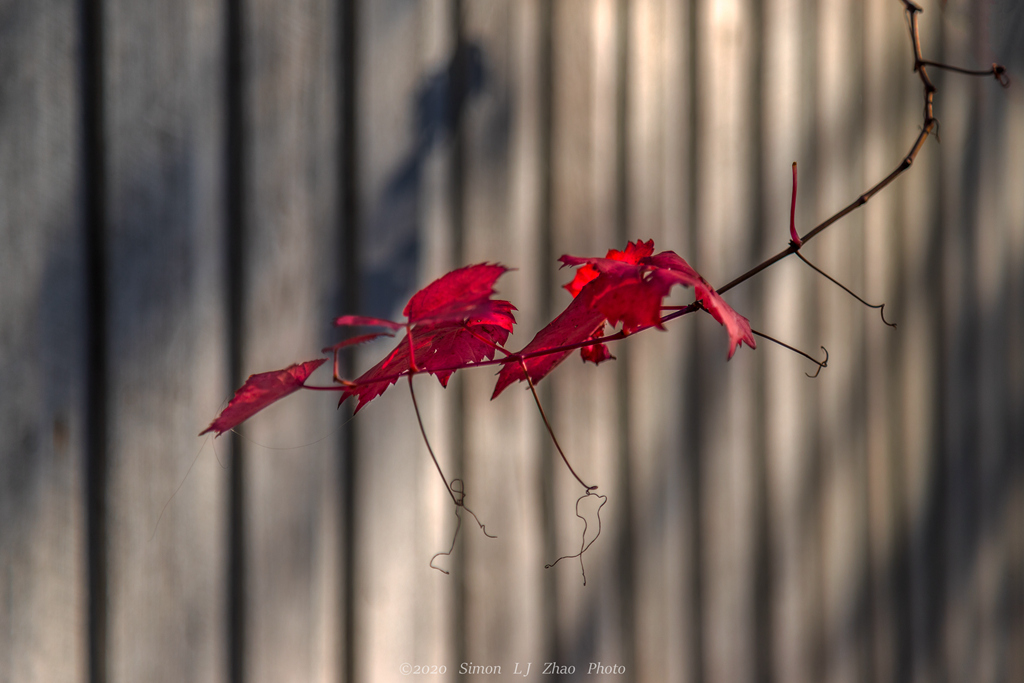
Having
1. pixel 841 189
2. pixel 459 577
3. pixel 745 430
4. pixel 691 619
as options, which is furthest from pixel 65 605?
pixel 841 189

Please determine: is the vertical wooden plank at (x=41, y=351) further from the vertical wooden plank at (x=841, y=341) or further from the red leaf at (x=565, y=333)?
the vertical wooden plank at (x=841, y=341)

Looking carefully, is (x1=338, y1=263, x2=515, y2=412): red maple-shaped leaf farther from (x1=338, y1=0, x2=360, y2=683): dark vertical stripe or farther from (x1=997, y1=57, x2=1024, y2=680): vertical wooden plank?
(x1=997, y1=57, x2=1024, y2=680): vertical wooden plank

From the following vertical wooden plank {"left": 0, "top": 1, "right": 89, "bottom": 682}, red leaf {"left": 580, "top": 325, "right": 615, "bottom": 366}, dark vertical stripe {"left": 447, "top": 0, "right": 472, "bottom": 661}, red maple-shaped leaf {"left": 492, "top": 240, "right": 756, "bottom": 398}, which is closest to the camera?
red maple-shaped leaf {"left": 492, "top": 240, "right": 756, "bottom": 398}

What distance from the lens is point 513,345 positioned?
73 centimetres

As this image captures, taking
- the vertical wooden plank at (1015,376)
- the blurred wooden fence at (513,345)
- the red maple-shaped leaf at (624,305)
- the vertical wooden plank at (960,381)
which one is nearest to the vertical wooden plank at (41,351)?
the blurred wooden fence at (513,345)

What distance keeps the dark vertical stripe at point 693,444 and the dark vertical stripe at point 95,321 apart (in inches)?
30.2

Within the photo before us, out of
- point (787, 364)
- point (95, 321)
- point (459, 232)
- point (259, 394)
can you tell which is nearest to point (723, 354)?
point (787, 364)

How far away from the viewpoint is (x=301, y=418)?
686mm

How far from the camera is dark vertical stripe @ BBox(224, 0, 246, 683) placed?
0.67m

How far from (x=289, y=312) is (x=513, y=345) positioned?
0.29m

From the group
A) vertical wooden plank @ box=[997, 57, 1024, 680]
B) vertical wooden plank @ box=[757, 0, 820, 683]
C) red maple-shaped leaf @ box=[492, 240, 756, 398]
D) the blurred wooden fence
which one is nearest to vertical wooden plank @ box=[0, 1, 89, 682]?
the blurred wooden fence

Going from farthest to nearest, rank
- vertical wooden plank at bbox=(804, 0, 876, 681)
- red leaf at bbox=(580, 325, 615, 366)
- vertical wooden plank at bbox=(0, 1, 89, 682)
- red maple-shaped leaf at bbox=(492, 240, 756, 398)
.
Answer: vertical wooden plank at bbox=(804, 0, 876, 681), vertical wooden plank at bbox=(0, 1, 89, 682), red leaf at bbox=(580, 325, 615, 366), red maple-shaped leaf at bbox=(492, 240, 756, 398)

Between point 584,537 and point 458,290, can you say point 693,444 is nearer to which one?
point 584,537

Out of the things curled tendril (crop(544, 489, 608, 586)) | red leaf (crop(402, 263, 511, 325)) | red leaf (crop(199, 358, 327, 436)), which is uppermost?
red leaf (crop(402, 263, 511, 325))
